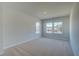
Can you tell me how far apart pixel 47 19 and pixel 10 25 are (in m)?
0.83

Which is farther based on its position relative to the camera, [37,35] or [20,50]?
[37,35]

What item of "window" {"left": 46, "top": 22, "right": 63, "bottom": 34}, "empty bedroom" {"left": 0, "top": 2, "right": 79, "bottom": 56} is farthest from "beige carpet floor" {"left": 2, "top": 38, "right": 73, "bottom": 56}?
"window" {"left": 46, "top": 22, "right": 63, "bottom": 34}

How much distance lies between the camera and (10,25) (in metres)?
1.79

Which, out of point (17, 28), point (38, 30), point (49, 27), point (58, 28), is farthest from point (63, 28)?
point (17, 28)

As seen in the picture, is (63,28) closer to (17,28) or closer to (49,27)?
(49,27)

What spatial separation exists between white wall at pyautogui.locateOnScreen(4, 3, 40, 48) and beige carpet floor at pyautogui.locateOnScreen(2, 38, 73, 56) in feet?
0.42

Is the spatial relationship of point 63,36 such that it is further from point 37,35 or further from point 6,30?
point 6,30

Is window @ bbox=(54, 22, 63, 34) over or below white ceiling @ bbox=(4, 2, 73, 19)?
below

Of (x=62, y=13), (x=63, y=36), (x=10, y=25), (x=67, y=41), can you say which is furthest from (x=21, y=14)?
(x=67, y=41)

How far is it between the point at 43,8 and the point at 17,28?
28.4 inches

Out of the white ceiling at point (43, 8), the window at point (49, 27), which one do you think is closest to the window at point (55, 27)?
the window at point (49, 27)

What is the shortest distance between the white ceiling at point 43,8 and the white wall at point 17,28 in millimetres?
111

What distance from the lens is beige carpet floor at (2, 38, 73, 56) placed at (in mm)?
1729

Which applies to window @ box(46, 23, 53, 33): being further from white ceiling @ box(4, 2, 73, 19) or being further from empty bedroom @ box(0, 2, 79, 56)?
white ceiling @ box(4, 2, 73, 19)
